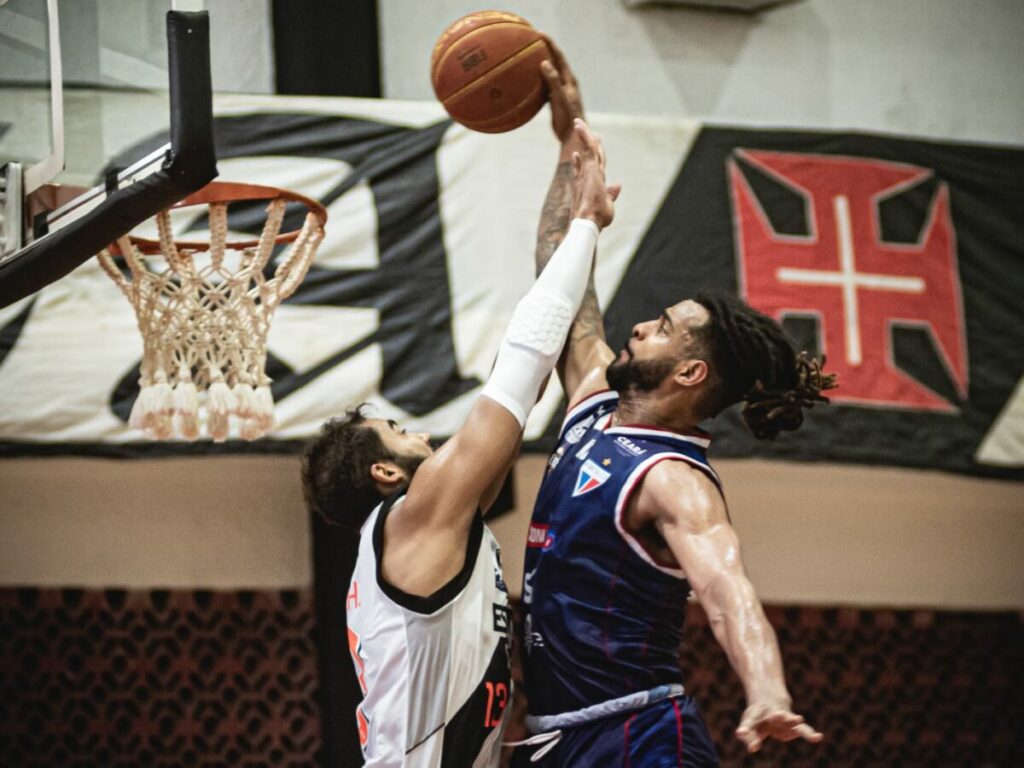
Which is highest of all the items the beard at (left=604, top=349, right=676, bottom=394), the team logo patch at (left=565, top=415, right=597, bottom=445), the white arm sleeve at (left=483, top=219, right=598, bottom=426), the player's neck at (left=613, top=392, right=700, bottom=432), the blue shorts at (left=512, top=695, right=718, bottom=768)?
the white arm sleeve at (left=483, top=219, right=598, bottom=426)

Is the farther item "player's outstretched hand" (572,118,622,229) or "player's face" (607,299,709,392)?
"player's outstretched hand" (572,118,622,229)

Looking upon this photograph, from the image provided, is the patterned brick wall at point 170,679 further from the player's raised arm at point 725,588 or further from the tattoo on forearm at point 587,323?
the player's raised arm at point 725,588

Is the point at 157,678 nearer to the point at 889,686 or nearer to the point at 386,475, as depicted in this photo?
the point at 386,475

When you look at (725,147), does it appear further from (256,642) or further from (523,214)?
(256,642)

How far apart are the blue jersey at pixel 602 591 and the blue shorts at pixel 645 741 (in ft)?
0.20

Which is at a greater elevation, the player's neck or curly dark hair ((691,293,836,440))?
curly dark hair ((691,293,836,440))

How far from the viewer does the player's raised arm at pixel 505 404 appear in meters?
3.25

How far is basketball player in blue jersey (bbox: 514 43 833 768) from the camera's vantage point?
10.7 ft

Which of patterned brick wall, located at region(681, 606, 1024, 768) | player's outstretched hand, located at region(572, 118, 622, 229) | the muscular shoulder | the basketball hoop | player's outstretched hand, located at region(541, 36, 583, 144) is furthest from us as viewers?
patterned brick wall, located at region(681, 606, 1024, 768)

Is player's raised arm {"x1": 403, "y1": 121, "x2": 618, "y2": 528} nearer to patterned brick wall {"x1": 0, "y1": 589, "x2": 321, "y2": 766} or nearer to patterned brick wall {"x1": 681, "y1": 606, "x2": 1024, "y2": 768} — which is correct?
patterned brick wall {"x1": 0, "y1": 589, "x2": 321, "y2": 766}

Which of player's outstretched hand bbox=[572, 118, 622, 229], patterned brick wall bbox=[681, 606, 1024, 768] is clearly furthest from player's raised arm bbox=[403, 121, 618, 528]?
patterned brick wall bbox=[681, 606, 1024, 768]

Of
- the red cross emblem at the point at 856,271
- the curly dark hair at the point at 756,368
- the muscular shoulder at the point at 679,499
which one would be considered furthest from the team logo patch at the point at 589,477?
the red cross emblem at the point at 856,271

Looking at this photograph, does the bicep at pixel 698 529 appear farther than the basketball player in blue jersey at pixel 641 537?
No

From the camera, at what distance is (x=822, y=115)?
25.1 feet
